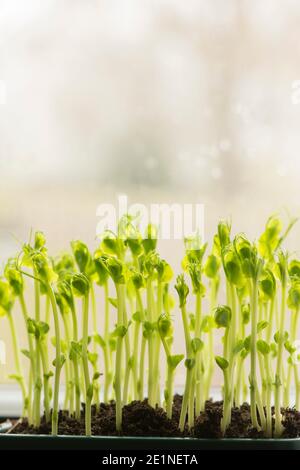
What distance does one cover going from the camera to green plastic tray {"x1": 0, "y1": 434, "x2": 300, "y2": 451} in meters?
0.80

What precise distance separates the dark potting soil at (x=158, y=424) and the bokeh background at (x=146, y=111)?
0.41 metres

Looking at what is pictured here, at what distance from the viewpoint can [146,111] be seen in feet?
4.12

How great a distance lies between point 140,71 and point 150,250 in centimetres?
45

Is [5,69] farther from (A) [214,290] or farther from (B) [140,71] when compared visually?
(A) [214,290]

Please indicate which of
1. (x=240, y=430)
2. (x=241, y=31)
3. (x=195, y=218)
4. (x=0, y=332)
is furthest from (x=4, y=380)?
(x=241, y=31)

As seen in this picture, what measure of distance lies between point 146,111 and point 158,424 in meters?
0.62

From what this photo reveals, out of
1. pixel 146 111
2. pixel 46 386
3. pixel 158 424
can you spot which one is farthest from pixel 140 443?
pixel 146 111

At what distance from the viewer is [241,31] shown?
4.06 feet

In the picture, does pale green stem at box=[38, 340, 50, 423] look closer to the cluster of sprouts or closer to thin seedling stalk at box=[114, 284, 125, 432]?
the cluster of sprouts

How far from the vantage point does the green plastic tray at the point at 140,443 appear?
31.6 inches

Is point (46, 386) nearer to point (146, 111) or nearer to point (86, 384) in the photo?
point (86, 384)

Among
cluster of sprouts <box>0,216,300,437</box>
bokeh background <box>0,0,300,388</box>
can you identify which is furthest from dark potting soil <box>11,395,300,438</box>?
bokeh background <box>0,0,300,388</box>

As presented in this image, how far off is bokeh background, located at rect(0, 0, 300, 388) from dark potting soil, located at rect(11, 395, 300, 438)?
0.41 metres

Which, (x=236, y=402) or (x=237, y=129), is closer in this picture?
(x=236, y=402)
